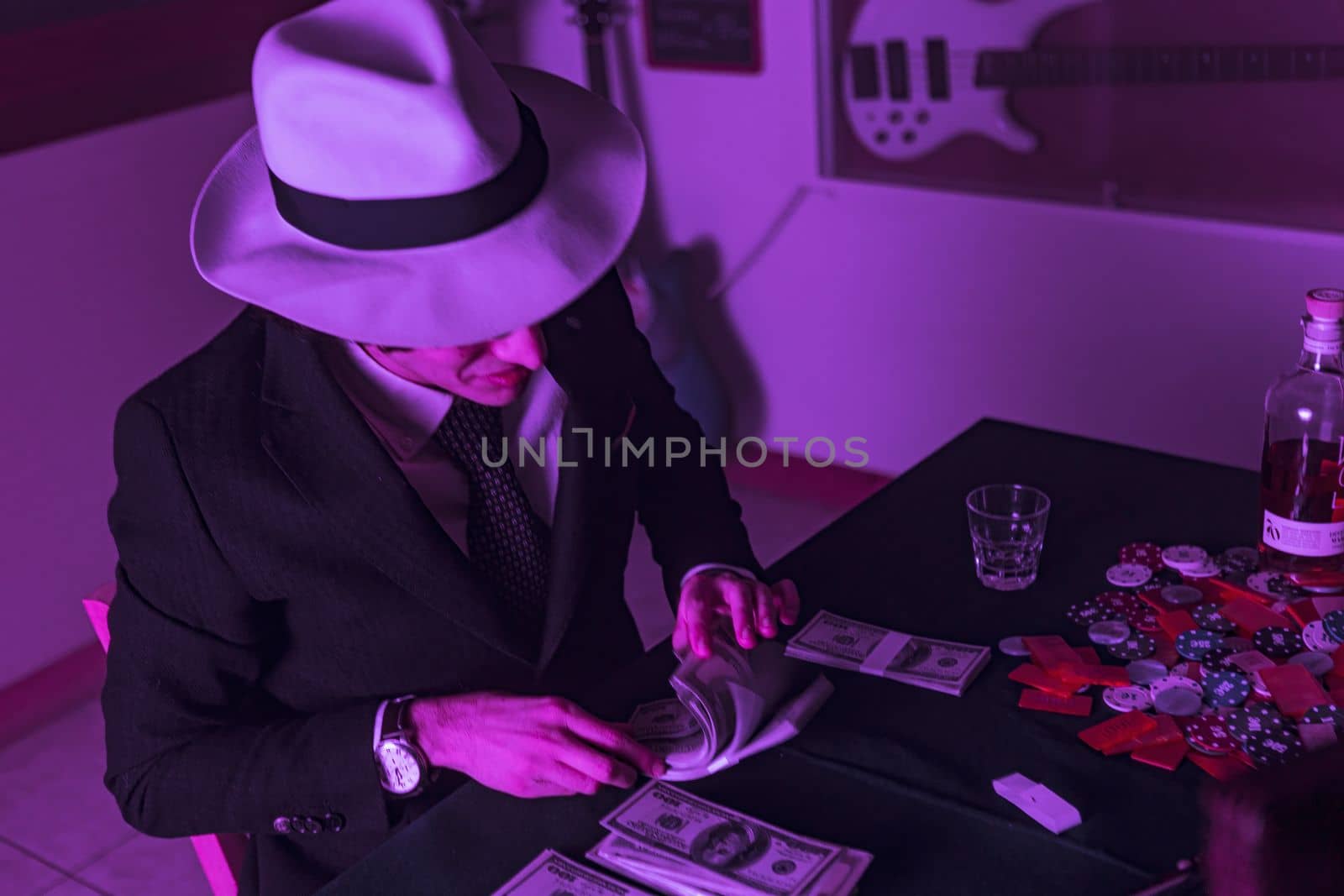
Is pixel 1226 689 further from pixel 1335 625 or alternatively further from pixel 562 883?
pixel 562 883

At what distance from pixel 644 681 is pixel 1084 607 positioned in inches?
19.0

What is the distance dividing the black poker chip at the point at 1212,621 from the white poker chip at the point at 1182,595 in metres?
0.03

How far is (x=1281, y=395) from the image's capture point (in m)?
1.48

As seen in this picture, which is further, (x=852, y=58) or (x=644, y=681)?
(x=852, y=58)

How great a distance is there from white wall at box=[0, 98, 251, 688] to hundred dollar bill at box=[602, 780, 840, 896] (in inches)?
86.3

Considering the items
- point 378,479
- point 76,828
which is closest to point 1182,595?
point 378,479

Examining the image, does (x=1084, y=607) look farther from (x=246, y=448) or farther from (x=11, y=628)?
(x=11, y=628)

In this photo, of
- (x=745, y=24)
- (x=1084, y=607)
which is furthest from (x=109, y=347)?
(x=1084, y=607)

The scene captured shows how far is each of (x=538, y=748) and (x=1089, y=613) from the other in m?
0.62

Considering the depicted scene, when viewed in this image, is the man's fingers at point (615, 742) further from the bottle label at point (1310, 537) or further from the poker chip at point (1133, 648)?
the bottle label at point (1310, 537)

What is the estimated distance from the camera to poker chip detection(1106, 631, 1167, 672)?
1339 mm

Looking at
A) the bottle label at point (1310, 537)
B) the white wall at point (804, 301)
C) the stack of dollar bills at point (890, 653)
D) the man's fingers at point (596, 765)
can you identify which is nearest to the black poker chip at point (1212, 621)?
the bottle label at point (1310, 537)

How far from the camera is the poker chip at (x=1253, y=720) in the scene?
1.19 metres

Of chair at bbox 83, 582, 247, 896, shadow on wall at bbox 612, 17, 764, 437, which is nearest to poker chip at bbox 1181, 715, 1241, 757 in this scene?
chair at bbox 83, 582, 247, 896
